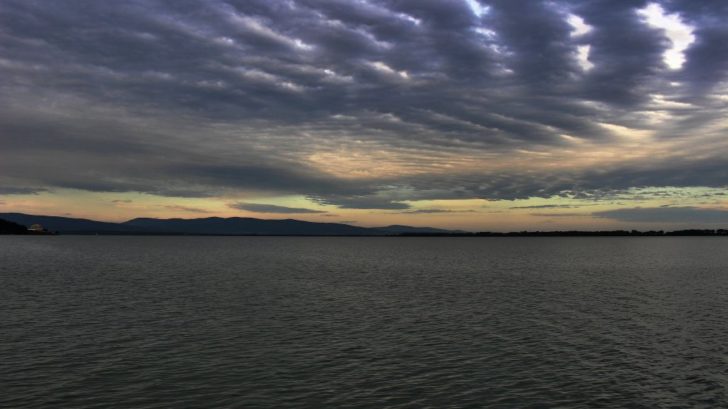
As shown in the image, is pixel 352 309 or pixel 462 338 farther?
pixel 352 309

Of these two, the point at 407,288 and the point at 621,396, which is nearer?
the point at 621,396

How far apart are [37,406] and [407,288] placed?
57.3m

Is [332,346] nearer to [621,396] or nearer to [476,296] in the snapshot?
[621,396]

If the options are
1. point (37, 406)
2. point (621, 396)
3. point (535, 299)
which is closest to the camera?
point (37, 406)

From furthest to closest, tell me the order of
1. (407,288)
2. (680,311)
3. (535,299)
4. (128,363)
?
1. (407,288)
2. (535,299)
3. (680,311)
4. (128,363)

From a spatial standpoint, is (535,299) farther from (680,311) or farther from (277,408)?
(277,408)

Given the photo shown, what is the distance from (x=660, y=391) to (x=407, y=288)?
51080 mm

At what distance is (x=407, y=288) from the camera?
77.5 m

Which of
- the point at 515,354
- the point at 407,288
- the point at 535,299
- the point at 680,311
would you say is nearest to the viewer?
the point at 515,354

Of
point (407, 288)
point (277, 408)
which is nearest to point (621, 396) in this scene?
point (277, 408)

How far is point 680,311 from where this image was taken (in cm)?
5497

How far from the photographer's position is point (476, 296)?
2648 inches

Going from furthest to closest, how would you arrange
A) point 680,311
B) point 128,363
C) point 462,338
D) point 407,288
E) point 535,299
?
point 407,288 → point 535,299 → point 680,311 → point 462,338 → point 128,363

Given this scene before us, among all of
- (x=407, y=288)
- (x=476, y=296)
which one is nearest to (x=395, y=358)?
(x=476, y=296)
